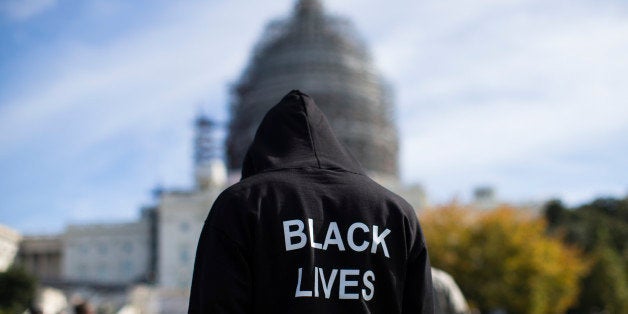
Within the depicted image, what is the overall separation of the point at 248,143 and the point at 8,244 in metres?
26.8

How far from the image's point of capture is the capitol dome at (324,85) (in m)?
77.6

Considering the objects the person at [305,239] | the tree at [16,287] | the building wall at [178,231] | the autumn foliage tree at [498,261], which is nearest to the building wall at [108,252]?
the building wall at [178,231]

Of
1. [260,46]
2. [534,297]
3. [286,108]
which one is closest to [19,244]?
[260,46]

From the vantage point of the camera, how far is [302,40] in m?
82.2

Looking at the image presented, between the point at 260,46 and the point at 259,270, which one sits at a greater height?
the point at 260,46

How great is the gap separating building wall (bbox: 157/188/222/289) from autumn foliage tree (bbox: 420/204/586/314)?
93.1ft

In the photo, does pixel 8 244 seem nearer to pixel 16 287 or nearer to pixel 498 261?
pixel 16 287

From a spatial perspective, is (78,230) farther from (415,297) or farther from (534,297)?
(415,297)

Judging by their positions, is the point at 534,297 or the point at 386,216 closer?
the point at 386,216

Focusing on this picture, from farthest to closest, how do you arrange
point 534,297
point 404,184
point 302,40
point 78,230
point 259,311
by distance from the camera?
point 302,40 → point 78,230 → point 404,184 → point 534,297 → point 259,311

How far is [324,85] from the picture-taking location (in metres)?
78.8

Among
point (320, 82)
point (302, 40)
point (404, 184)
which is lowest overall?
point (404, 184)

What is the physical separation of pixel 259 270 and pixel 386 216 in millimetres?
656

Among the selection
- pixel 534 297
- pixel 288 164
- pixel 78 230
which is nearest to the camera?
pixel 288 164
